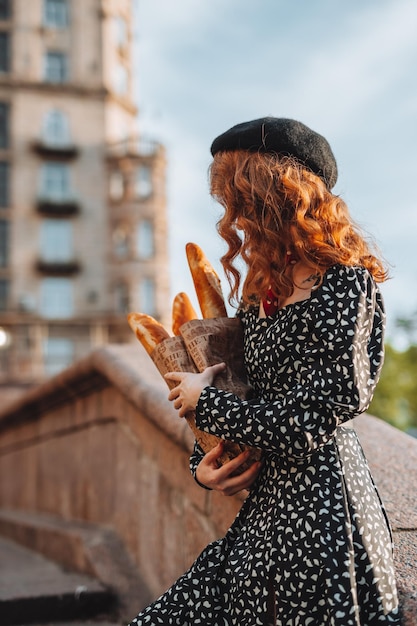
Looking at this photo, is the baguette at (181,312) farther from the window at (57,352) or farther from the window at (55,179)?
the window at (55,179)

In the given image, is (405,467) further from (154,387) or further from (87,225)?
(87,225)

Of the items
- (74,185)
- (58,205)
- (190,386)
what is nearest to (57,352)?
(58,205)

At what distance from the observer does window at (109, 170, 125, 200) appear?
39500mm

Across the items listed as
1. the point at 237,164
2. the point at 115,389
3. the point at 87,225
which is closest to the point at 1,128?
the point at 87,225

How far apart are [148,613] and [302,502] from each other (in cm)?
55

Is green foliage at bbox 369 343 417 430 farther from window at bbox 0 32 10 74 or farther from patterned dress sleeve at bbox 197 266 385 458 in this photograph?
patterned dress sleeve at bbox 197 266 385 458

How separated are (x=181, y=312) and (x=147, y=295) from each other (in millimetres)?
35835

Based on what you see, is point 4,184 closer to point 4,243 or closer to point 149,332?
point 4,243

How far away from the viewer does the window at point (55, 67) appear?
39.4 m

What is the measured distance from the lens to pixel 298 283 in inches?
85.7

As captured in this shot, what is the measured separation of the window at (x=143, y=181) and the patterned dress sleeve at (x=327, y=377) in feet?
123

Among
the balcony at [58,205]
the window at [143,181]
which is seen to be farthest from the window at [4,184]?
the window at [143,181]

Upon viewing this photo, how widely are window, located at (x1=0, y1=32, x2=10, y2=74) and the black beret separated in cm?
3972

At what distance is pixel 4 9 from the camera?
39.8 m
